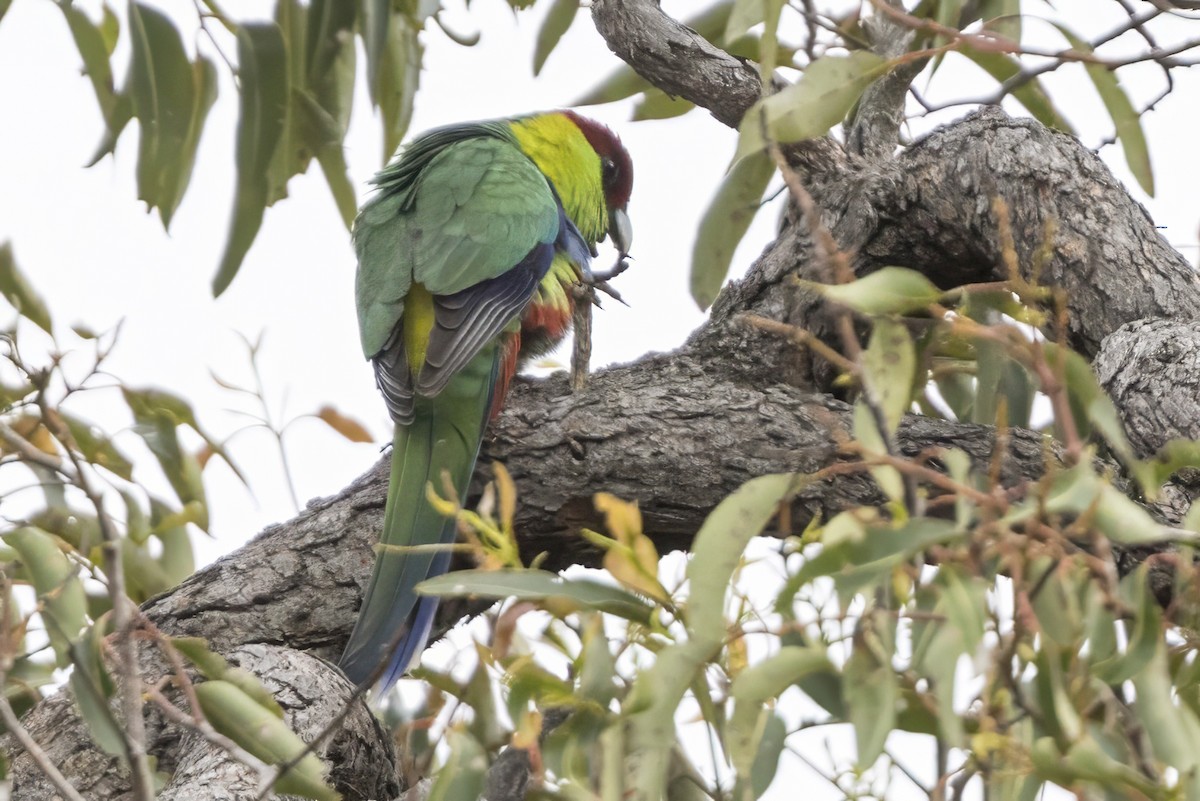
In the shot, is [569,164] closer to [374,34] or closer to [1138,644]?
[374,34]

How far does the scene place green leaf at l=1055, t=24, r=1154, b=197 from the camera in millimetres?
1689

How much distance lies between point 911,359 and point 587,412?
1.08 m

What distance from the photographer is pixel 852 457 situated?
177cm

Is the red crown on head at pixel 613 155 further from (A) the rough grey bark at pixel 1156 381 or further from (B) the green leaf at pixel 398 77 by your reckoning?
(A) the rough grey bark at pixel 1156 381

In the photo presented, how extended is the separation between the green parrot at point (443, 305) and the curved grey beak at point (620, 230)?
0.25 metres

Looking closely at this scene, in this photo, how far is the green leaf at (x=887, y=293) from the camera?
3.01ft

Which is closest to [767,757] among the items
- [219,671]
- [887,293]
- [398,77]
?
[887,293]

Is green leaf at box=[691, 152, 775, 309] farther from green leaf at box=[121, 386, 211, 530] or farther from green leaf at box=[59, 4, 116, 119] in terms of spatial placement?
green leaf at box=[59, 4, 116, 119]

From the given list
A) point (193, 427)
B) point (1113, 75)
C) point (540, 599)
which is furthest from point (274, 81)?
point (540, 599)

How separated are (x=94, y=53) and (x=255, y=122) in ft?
1.09

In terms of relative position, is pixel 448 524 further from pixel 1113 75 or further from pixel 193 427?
pixel 1113 75

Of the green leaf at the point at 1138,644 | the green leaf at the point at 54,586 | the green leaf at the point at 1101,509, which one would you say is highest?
the green leaf at the point at 1101,509

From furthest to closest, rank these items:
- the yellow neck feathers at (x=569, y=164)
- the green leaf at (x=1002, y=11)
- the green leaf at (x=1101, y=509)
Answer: the yellow neck feathers at (x=569, y=164) < the green leaf at (x=1002, y=11) < the green leaf at (x=1101, y=509)

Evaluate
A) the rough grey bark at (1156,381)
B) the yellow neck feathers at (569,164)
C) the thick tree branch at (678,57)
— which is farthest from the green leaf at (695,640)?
the yellow neck feathers at (569,164)
